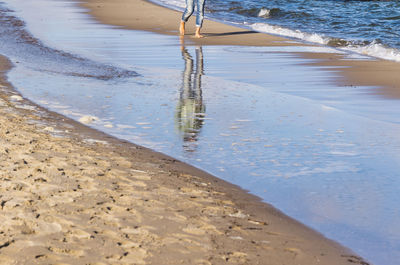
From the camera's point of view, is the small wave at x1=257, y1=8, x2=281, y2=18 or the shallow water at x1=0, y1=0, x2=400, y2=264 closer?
the shallow water at x1=0, y1=0, x2=400, y2=264

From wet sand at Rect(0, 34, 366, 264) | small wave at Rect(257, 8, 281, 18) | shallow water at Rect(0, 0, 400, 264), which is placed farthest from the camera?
small wave at Rect(257, 8, 281, 18)

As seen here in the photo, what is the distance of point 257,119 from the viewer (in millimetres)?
6734

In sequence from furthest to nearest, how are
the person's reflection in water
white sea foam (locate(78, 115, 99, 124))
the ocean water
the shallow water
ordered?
the ocean water, white sea foam (locate(78, 115, 99, 124)), the person's reflection in water, the shallow water

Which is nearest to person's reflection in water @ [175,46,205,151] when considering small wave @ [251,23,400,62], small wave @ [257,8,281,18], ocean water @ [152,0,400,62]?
small wave @ [251,23,400,62]

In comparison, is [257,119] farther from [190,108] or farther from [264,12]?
[264,12]

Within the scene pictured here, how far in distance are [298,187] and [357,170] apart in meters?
0.64

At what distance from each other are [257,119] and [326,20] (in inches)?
564

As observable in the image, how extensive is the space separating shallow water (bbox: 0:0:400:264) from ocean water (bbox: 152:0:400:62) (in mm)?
3235

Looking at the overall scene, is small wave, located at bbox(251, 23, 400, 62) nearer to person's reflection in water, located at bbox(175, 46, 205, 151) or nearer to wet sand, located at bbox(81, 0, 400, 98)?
wet sand, located at bbox(81, 0, 400, 98)

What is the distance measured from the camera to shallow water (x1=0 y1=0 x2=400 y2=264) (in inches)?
170

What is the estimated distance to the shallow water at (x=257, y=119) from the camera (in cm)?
432

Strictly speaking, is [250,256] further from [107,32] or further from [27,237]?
[107,32]

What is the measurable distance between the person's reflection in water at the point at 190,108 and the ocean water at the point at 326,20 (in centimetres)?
467

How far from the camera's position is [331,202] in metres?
4.33
